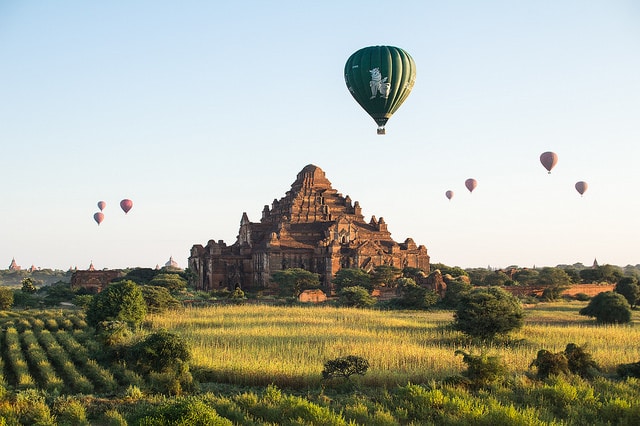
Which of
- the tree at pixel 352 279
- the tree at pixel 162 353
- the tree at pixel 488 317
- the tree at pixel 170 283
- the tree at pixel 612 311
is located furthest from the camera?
the tree at pixel 352 279

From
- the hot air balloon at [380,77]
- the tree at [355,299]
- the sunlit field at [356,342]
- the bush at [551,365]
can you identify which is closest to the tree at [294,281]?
the tree at [355,299]

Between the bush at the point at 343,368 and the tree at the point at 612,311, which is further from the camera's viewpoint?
the tree at the point at 612,311

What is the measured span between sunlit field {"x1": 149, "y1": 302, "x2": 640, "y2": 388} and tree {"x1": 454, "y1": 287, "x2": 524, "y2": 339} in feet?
2.16

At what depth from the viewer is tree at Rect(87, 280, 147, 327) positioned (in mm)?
38688

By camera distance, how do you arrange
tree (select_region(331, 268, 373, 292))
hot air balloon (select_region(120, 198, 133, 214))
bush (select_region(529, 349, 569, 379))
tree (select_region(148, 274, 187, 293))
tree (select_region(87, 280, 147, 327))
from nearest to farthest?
bush (select_region(529, 349, 569, 379)) → tree (select_region(87, 280, 147, 327)) → tree (select_region(148, 274, 187, 293)) → tree (select_region(331, 268, 373, 292)) → hot air balloon (select_region(120, 198, 133, 214))

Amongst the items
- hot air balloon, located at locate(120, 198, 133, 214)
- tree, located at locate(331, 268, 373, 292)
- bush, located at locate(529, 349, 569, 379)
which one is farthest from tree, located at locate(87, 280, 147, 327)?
hot air balloon, located at locate(120, 198, 133, 214)

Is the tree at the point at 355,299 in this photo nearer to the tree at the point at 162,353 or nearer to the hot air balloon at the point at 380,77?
the hot air balloon at the point at 380,77

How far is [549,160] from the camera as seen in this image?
62.2m

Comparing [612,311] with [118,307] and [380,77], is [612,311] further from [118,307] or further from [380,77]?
[118,307]

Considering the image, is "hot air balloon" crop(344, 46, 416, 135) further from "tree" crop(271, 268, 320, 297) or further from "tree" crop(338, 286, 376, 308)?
"tree" crop(271, 268, 320, 297)

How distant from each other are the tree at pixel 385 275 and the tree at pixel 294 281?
6202mm

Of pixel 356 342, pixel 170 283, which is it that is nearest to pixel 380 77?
pixel 356 342

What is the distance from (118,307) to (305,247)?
42148 mm

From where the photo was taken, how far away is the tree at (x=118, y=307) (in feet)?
127
